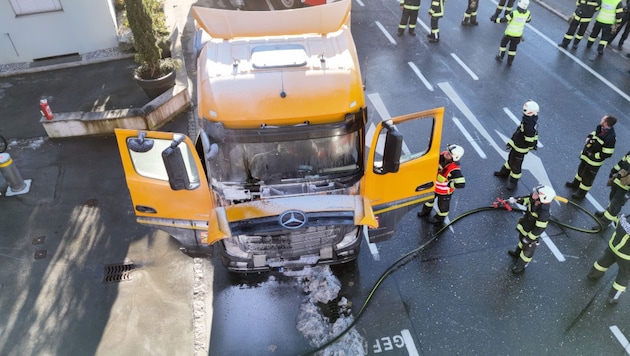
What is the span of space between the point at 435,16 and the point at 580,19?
11.8 feet

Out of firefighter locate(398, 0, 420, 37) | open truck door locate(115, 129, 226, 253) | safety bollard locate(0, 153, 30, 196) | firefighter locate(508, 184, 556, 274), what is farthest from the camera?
firefighter locate(398, 0, 420, 37)

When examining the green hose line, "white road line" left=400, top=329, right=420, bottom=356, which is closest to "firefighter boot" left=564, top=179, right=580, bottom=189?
the green hose line

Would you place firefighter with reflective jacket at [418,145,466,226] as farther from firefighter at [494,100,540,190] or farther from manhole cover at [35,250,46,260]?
manhole cover at [35,250,46,260]

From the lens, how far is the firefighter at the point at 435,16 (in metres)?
11.6

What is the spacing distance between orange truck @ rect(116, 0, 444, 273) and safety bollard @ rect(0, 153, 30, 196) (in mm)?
3247

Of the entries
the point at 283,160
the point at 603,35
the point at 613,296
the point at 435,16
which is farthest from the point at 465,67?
the point at 283,160

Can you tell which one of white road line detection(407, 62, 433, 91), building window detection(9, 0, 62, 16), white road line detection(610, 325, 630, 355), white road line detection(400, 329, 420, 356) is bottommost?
white road line detection(610, 325, 630, 355)

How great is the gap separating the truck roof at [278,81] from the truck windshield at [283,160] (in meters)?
0.25

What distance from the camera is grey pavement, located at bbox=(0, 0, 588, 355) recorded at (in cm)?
567

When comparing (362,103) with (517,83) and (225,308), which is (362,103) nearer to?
(225,308)

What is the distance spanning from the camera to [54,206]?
24.3ft

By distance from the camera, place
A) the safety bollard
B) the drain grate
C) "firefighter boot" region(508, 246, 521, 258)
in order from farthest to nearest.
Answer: the safety bollard → "firefighter boot" region(508, 246, 521, 258) → the drain grate

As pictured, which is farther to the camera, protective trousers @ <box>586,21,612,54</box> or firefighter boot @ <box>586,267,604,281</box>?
protective trousers @ <box>586,21,612,54</box>

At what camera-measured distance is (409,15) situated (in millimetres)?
12078
